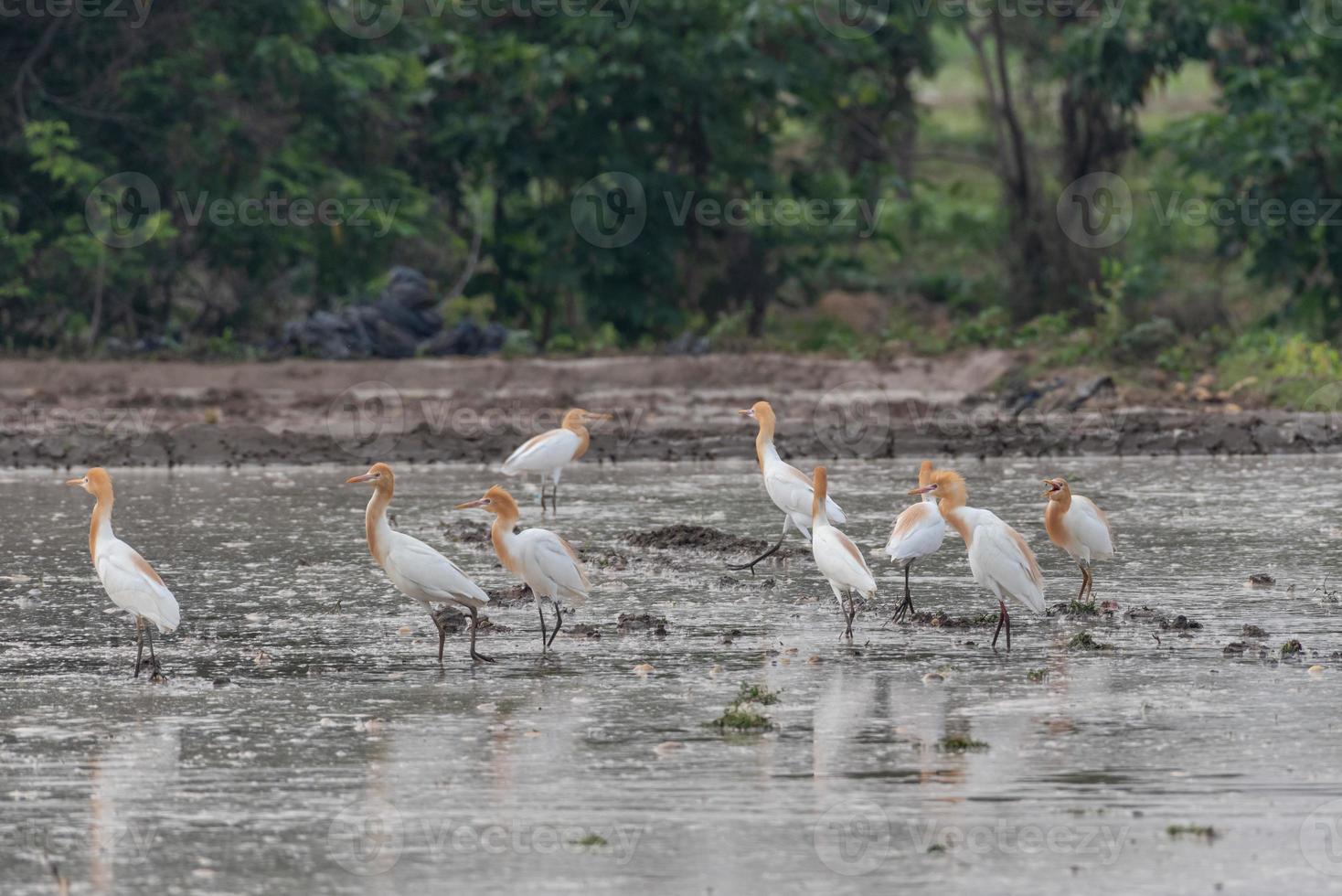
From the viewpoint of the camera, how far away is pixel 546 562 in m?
9.41

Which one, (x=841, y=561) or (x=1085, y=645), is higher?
(x=841, y=561)

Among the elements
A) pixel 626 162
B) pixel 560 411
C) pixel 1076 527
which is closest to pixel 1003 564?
pixel 1076 527

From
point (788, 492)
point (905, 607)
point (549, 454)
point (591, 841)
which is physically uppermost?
point (549, 454)

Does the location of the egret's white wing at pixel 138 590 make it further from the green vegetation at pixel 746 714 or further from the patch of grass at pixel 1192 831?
the patch of grass at pixel 1192 831

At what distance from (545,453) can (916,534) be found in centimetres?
556

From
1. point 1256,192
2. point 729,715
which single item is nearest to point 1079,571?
point 729,715

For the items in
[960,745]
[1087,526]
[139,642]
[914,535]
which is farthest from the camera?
[1087,526]

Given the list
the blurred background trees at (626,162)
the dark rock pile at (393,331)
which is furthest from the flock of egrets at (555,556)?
the dark rock pile at (393,331)

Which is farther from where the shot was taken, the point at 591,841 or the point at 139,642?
the point at 139,642

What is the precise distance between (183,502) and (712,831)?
1061 cm

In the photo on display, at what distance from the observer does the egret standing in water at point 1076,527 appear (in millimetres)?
10359

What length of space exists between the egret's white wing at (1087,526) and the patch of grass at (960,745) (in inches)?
129

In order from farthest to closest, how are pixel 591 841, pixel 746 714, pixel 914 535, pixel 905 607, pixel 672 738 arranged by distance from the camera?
pixel 905 607 < pixel 914 535 < pixel 746 714 < pixel 672 738 < pixel 591 841

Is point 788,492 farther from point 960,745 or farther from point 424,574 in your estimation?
point 960,745
